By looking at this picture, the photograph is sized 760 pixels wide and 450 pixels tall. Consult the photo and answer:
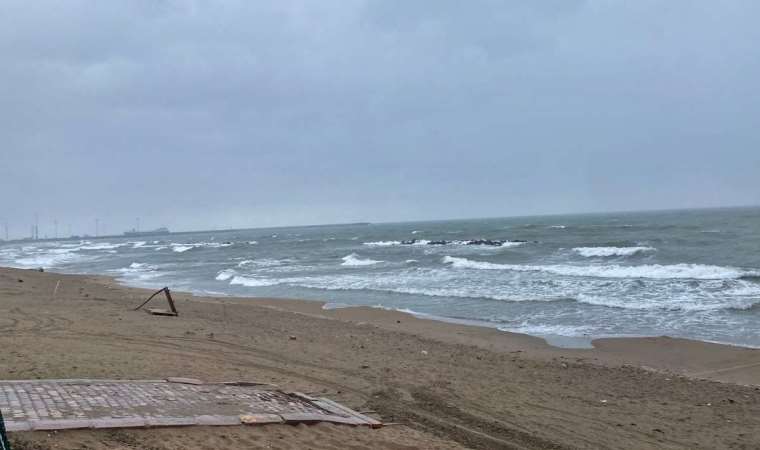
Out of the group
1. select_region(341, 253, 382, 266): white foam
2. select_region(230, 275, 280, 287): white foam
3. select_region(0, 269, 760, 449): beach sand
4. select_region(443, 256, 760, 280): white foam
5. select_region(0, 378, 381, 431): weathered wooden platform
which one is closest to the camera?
select_region(0, 378, 381, 431): weathered wooden platform

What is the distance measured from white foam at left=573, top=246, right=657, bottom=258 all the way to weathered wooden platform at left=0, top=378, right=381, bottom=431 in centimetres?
3296

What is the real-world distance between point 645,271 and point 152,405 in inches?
993

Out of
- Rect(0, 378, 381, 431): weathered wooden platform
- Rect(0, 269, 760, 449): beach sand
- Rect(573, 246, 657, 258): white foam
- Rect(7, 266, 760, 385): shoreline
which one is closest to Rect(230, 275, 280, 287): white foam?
Rect(7, 266, 760, 385): shoreline

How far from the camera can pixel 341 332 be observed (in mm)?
13406

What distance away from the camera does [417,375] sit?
8.77 m

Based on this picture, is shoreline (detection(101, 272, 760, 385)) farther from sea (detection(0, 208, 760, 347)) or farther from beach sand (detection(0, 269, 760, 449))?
sea (detection(0, 208, 760, 347))

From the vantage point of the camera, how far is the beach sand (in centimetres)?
568

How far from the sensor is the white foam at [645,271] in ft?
78.6

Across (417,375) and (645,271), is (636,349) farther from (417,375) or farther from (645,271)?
(645,271)

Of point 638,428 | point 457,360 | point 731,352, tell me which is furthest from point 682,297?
point 638,428

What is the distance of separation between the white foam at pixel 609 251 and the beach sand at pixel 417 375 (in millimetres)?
24821

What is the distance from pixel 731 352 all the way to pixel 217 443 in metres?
10.8

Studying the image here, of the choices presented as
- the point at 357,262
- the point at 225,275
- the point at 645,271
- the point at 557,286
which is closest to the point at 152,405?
the point at 557,286

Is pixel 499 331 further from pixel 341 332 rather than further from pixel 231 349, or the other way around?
pixel 231 349
